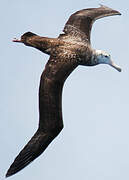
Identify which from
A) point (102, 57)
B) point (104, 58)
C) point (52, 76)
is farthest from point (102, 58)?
point (52, 76)

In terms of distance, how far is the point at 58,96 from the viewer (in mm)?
41594

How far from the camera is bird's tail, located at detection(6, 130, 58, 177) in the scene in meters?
41.6

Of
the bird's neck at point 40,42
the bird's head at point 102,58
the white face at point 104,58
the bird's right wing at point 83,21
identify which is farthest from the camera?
the bird's right wing at point 83,21

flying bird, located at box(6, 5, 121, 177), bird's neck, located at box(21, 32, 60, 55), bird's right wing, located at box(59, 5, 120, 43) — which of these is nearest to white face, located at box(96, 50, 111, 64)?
flying bird, located at box(6, 5, 121, 177)

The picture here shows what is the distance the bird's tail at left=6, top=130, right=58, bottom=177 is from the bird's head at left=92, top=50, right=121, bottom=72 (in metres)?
4.48

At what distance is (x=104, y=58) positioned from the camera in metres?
44.2

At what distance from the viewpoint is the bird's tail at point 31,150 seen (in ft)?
136

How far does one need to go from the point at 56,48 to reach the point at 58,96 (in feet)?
8.03

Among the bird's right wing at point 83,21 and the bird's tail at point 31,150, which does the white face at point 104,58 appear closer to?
the bird's right wing at point 83,21

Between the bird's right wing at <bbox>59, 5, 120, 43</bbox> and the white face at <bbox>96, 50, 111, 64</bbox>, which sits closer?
the white face at <bbox>96, 50, 111, 64</bbox>

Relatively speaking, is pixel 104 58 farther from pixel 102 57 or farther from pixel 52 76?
pixel 52 76

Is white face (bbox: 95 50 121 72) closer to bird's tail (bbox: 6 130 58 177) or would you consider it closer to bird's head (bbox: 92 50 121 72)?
bird's head (bbox: 92 50 121 72)

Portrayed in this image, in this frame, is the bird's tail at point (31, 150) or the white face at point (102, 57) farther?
the white face at point (102, 57)

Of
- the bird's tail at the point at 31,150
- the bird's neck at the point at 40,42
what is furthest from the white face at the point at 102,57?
the bird's tail at the point at 31,150
